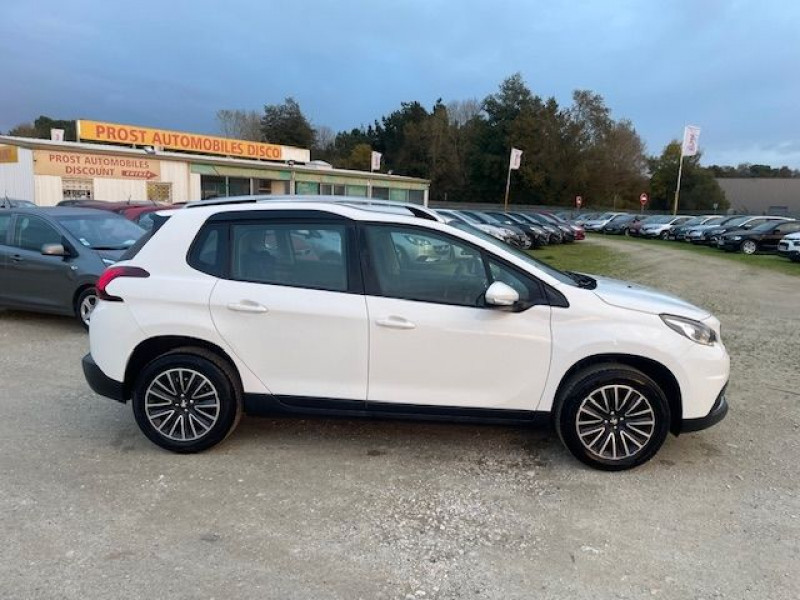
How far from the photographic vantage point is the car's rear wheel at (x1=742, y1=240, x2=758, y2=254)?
26625mm

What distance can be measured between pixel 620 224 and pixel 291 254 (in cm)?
4163

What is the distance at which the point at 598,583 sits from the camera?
3.00 m

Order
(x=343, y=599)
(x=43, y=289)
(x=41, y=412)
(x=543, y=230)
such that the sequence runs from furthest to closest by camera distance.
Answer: (x=543, y=230), (x=43, y=289), (x=41, y=412), (x=343, y=599)

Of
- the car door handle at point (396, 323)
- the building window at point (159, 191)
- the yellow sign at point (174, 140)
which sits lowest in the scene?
the car door handle at point (396, 323)

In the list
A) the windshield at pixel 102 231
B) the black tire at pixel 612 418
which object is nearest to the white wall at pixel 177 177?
the windshield at pixel 102 231

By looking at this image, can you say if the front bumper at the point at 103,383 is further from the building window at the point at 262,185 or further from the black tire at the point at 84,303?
the building window at the point at 262,185

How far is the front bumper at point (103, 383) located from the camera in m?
4.41

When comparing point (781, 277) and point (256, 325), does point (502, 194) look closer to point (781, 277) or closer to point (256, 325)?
point (781, 277)

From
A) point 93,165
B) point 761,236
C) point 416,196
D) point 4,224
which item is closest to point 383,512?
point 4,224


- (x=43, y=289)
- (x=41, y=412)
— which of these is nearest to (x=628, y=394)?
(x=41, y=412)

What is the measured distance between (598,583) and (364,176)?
41007mm

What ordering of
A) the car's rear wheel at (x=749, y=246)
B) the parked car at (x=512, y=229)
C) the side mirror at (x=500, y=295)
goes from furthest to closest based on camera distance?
the car's rear wheel at (x=749, y=246) < the parked car at (x=512, y=229) < the side mirror at (x=500, y=295)

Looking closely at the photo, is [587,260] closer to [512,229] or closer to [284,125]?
[512,229]

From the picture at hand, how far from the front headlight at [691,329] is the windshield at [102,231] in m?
6.73
